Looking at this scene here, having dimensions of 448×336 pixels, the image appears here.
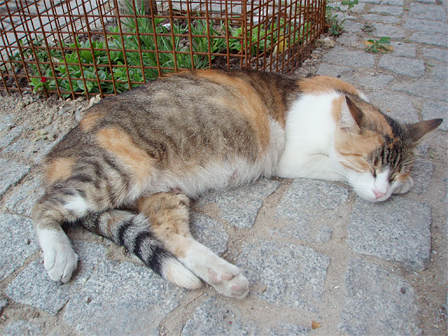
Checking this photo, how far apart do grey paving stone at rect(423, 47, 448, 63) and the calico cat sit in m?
2.13

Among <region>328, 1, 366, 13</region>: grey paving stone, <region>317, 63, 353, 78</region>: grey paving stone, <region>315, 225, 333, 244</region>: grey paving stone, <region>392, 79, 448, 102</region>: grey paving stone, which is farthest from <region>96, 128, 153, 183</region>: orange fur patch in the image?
<region>328, 1, 366, 13</region>: grey paving stone

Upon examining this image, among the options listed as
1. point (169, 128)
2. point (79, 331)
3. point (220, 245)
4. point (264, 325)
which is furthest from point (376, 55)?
point (79, 331)

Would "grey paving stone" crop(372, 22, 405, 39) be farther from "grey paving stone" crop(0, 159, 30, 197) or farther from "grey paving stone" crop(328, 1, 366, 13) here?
"grey paving stone" crop(0, 159, 30, 197)

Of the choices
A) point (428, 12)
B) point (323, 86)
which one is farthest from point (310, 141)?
point (428, 12)

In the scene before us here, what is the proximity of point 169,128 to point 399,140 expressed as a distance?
1.60 metres

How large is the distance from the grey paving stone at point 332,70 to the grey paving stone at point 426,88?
0.56m

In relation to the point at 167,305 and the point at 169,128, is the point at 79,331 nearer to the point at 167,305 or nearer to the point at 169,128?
the point at 167,305

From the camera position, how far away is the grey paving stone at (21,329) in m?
1.75

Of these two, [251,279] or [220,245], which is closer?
[251,279]

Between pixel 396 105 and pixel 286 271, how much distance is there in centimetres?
235

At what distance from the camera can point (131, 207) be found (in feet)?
8.01

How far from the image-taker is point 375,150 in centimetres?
239

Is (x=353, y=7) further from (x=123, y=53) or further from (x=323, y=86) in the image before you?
(x=123, y=53)

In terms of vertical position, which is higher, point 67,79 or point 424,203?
point 67,79
